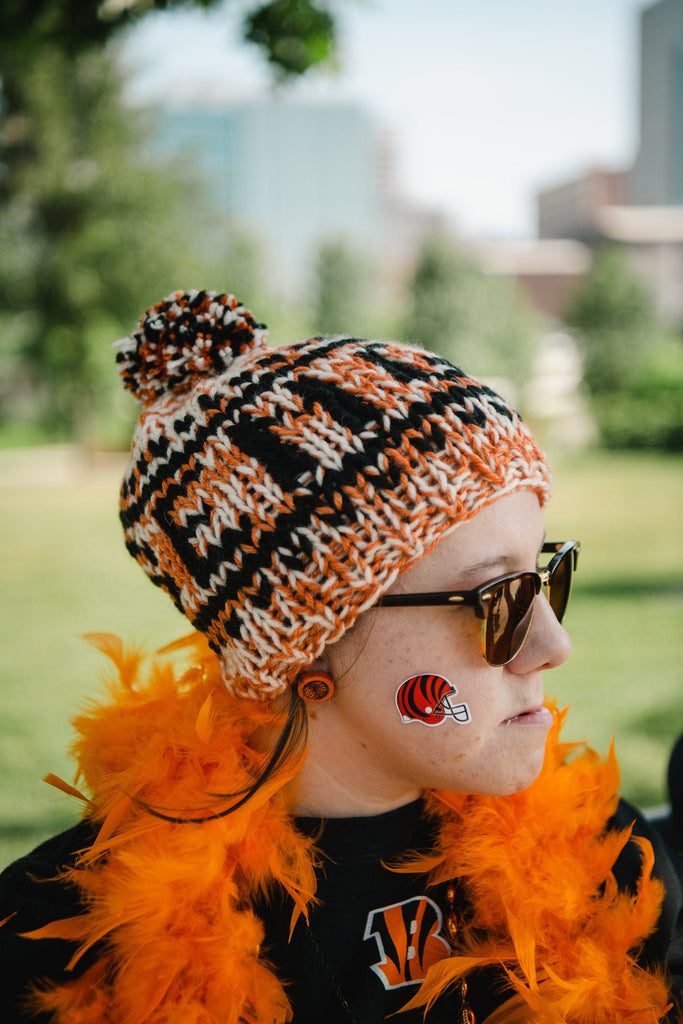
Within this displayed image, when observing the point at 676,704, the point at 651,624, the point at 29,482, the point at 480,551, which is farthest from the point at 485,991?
the point at 29,482

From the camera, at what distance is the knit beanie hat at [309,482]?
1242 mm

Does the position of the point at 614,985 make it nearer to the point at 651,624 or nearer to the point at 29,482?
the point at 651,624

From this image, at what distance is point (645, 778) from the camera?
4.23 m

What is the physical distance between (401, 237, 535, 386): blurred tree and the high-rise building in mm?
35685

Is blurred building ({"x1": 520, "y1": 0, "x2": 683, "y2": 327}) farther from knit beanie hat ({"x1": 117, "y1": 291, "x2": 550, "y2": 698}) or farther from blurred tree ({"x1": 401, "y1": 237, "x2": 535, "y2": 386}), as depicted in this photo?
knit beanie hat ({"x1": 117, "y1": 291, "x2": 550, "y2": 698})

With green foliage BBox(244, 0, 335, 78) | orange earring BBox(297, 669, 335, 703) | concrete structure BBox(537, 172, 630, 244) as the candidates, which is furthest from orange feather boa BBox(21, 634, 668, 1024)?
concrete structure BBox(537, 172, 630, 244)

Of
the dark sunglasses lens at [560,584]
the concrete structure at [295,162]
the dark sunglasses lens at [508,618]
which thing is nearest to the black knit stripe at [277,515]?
the dark sunglasses lens at [508,618]

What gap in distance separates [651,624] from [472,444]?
21.2 ft

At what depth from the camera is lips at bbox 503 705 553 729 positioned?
137 centimetres

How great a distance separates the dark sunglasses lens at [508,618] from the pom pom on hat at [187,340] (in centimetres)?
65

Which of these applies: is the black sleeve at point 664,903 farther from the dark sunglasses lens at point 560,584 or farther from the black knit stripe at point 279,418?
the black knit stripe at point 279,418

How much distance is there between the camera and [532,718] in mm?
1378

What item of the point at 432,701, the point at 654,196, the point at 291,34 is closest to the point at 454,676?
the point at 432,701

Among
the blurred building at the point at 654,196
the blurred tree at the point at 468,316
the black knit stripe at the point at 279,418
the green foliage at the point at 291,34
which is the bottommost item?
the blurred tree at the point at 468,316
